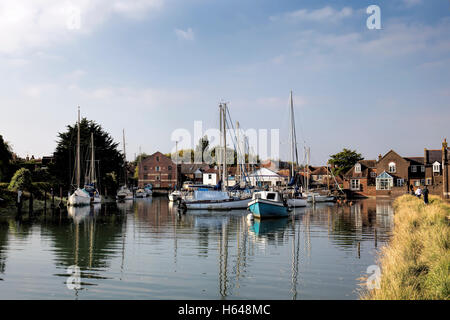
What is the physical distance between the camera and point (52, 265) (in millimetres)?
17469

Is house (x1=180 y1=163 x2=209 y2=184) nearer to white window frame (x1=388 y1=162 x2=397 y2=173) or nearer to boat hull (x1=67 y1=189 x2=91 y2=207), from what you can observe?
white window frame (x1=388 y1=162 x2=397 y2=173)

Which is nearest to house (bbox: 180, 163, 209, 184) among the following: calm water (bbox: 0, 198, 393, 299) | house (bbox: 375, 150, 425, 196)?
house (bbox: 375, 150, 425, 196)

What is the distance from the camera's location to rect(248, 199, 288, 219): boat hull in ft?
126

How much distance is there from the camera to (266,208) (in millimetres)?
38625

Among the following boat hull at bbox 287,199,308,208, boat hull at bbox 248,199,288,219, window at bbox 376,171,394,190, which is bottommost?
boat hull at bbox 287,199,308,208

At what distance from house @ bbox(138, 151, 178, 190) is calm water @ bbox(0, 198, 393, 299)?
8022cm

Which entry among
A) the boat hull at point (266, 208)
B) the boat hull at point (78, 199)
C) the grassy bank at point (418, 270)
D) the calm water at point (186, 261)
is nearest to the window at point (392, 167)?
the boat hull at point (266, 208)

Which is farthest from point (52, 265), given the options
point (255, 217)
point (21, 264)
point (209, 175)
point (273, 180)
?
point (209, 175)

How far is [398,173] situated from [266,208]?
58.8 m

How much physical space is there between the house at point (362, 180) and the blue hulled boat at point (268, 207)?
54.7 metres

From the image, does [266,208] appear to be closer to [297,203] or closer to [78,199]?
[297,203]

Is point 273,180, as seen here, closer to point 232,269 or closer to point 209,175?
point 209,175
